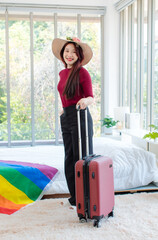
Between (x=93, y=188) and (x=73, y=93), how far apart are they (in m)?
0.79

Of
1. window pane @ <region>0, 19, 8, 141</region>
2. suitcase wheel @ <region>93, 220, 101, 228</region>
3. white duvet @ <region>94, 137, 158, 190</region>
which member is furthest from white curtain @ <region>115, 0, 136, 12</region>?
suitcase wheel @ <region>93, 220, 101, 228</region>

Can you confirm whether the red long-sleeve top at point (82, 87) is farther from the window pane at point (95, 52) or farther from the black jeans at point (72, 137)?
the window pane at point (95, 52)

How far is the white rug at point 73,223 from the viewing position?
2061 mm

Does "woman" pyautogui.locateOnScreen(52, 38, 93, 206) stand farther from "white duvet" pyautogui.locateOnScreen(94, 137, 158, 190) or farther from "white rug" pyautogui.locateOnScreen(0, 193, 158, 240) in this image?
"white duvet" pyautogui.locateOnScreen(94, 137, 158, 190)

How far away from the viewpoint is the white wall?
17.8ft

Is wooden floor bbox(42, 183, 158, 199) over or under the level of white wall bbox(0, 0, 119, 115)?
under

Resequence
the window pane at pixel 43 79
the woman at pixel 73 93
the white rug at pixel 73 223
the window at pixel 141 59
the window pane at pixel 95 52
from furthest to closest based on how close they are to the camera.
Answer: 1. the window pane at pixel 95 52
2. the window pane at pixel 43 79
3. the window at pixel 141 59
4. the woman at pixel 73 93
5. the white rug at pixel 73 223

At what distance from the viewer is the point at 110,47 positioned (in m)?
5.47

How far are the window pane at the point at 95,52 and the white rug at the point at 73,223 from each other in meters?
3.14

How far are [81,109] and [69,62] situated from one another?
1.39 ft

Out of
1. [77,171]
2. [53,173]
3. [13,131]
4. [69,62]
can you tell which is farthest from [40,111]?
[77,171]

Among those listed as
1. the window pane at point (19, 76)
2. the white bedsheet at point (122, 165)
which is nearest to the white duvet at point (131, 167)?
the white bedsheet at point (122, 165)

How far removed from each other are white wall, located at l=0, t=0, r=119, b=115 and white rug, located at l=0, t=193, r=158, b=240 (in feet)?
10.2

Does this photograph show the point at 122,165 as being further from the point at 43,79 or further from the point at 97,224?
the point at 43,79
